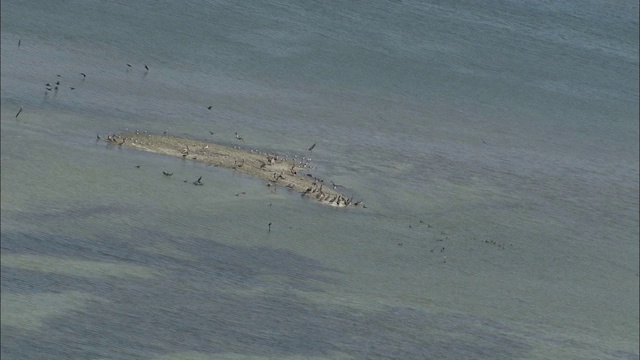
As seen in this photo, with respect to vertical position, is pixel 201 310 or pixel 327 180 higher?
pixel 327 180

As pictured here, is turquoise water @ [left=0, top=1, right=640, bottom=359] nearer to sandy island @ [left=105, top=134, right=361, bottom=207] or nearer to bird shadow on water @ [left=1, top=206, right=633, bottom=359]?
bird shadow on water @ [left=1, top=206, right=633, bottom=359]

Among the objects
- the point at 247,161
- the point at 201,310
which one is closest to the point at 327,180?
the point at 247,161

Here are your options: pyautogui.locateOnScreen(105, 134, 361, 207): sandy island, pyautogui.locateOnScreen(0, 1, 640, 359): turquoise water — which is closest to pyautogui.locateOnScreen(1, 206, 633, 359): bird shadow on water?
pyautogui.locateOnScreen(0, 1, 640, 359): turquoise water

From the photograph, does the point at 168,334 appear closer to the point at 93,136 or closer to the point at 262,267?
the point at 262,267

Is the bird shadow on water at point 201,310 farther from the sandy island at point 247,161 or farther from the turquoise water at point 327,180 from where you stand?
the sandy island at point 247,161

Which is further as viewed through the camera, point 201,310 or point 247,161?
point 247,161

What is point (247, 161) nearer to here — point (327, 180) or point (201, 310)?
point (327, 180)
